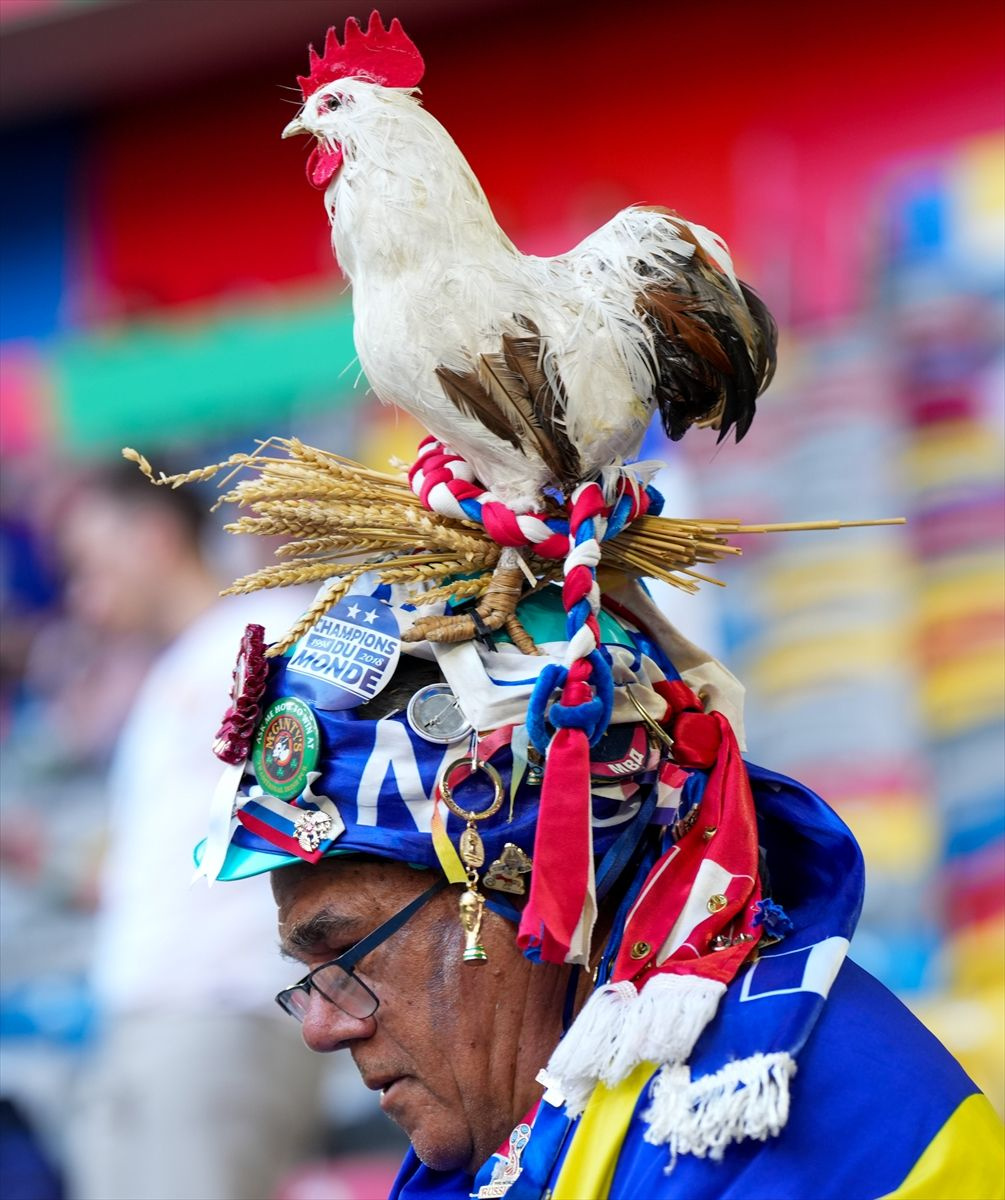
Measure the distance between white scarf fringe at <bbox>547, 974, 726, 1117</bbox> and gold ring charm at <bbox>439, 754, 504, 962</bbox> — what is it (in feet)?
0.48

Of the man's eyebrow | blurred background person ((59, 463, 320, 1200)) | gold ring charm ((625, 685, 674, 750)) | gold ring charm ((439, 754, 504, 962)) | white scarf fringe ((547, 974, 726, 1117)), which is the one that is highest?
gold ring charm ((625, 685, 674, 750))

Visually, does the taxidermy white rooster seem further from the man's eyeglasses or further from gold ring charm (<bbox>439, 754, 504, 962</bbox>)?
the man's eyeglasses

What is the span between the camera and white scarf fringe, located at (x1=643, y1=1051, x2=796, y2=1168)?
163 cm

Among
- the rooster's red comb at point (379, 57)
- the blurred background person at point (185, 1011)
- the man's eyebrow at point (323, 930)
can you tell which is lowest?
the blurred background person at point (185, 1011)

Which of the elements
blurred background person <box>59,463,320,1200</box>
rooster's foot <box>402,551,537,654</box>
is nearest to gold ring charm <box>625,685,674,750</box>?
rooster's foot <box>402,551,537,654</box>

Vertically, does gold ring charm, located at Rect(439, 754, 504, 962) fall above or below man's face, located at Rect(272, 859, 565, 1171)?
above

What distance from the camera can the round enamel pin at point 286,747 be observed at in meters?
1.91

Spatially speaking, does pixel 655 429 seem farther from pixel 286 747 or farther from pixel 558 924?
pixel 558 924

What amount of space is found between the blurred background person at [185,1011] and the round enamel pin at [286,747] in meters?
2.07

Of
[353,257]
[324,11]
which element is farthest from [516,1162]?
[324,11]

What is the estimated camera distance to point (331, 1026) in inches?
Answer: 77.3

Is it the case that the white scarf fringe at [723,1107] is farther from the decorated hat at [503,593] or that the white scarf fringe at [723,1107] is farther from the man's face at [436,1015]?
the man's face at [436,1015]

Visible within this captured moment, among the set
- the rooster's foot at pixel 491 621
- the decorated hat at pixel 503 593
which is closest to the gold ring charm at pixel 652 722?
the decorated hat at pixel 503 593

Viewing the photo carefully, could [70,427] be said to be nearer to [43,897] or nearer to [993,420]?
[43,897]
